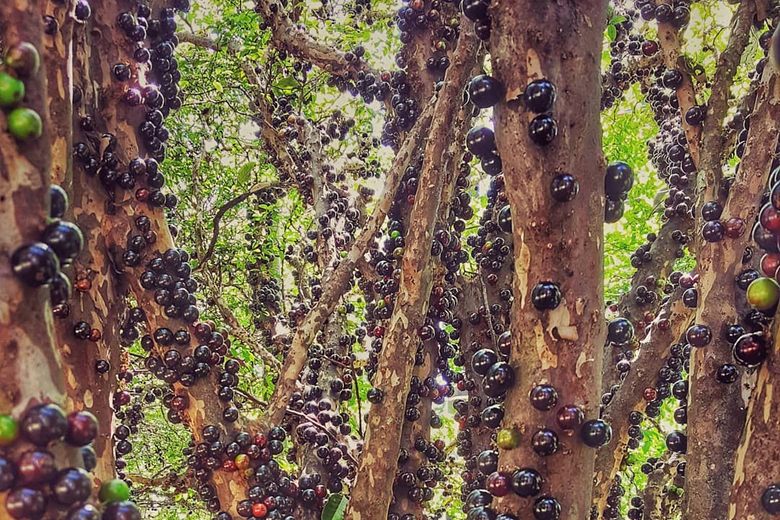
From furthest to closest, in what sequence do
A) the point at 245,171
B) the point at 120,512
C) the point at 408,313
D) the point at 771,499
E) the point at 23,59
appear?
the point at 245,171 → the point at 408,313 → the point at 771,499 → the point at 120,512 → the point at 23,59

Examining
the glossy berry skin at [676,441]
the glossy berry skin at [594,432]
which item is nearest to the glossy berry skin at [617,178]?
the glossy berry skin at [594,432]

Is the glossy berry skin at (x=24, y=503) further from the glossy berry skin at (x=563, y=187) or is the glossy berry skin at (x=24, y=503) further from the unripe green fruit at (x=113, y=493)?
the glossy berry skin at (x=563, y=187)

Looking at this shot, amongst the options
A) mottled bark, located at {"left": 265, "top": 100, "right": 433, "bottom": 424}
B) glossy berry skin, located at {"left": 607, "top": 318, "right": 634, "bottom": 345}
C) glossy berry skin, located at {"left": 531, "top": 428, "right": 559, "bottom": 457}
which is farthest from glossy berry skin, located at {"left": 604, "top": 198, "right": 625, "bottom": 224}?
mottled bark, located at {"left": 265, "top": 100, "right": 433, "bottom": 424}

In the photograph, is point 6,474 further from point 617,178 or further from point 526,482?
point 617,178

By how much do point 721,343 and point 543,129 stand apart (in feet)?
4.03

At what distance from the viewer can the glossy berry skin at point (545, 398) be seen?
201cm

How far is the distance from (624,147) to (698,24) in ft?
3.69

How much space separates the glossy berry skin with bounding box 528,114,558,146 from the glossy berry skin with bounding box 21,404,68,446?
1.44m

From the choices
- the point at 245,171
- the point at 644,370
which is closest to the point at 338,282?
the point at 644,370

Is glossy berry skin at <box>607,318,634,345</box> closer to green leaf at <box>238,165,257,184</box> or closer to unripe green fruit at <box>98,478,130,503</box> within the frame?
unripe green fruit at <box>98,478,130,503</box>

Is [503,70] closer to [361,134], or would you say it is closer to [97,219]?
[97,219]

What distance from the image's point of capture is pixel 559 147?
2006 millimetres

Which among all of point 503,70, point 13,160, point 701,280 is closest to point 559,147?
point 503,70

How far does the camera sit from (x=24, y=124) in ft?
4.45
